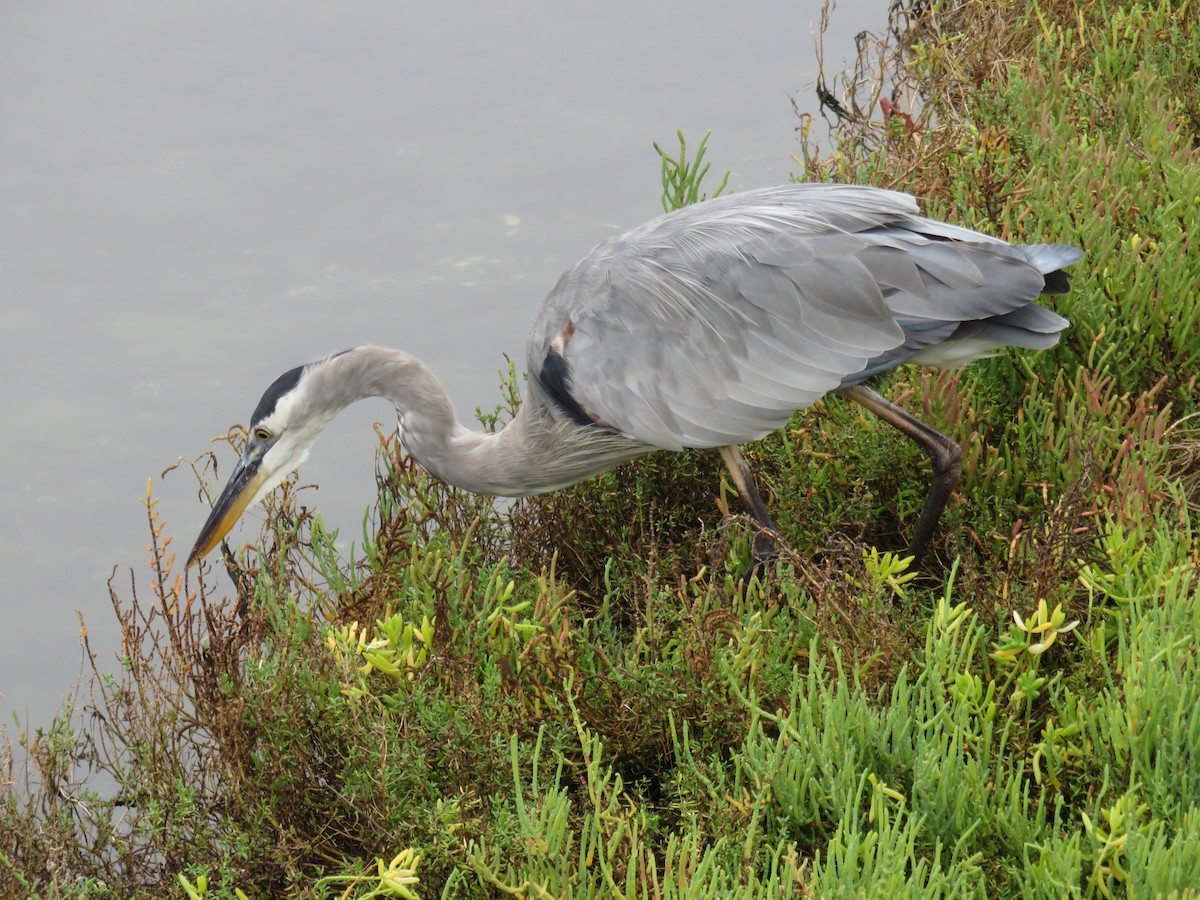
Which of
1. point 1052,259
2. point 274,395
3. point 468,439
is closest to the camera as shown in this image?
point 1052,259

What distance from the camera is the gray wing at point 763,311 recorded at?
3.71 metres

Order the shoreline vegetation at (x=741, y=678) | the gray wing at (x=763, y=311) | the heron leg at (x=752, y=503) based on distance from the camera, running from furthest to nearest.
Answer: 1. the heron leg at (x=752, y=503)
2. the gray wing at (x=763, y=311)
3. the shoreline vegetation at (x=741, y=678)

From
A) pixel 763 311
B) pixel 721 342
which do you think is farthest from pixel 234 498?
pixel 763 311

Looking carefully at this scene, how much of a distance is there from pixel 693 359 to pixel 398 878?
6.03 feet

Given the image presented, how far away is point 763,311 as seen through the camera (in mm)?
3838

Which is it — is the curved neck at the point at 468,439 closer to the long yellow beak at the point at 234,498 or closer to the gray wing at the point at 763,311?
the gray wing at the point at 763,311

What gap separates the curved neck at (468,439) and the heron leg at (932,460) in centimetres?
74

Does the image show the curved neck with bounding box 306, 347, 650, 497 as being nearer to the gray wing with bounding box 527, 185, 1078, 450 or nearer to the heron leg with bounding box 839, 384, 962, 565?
the gray wing with bounding box 527, 185, 1078, 450

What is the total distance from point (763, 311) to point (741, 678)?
110cm

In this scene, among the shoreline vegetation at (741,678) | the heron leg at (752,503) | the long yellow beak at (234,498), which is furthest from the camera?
the long yellow beak at (234,498)

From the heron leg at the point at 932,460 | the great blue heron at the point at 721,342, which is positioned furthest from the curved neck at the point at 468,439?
the heron leg at the point at 932,460

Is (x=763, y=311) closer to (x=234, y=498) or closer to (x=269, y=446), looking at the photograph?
(x=269, y=446)

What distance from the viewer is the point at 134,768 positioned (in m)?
3.25

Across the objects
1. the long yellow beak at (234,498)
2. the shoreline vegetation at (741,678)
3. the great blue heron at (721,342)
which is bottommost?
the shoreline vegetation at (741,678)
